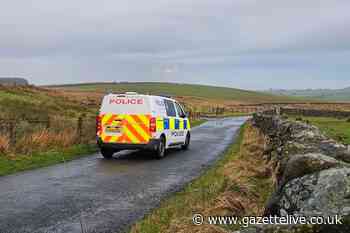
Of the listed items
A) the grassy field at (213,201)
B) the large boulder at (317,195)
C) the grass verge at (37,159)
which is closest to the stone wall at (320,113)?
the grass verge at (37,159)

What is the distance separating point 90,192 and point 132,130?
230 inches

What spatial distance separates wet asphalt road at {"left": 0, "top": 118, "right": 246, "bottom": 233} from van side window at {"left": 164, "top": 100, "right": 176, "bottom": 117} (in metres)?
2.40

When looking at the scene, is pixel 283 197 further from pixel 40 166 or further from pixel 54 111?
pixel 54 111

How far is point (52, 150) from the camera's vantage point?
15820 mm

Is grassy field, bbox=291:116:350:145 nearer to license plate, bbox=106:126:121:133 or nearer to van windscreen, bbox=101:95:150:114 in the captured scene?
van windscreen, bbox=101:95:150:114

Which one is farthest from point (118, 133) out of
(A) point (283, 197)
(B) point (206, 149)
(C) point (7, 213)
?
(A) point (283, 197)

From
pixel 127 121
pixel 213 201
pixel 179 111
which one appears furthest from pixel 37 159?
pixel 213 201

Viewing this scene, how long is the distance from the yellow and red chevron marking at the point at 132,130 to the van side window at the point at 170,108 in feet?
6.55

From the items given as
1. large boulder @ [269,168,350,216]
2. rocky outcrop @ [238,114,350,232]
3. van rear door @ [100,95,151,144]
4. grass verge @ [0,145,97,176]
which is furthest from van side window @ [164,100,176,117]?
large boulder @ [269,168,350,216]

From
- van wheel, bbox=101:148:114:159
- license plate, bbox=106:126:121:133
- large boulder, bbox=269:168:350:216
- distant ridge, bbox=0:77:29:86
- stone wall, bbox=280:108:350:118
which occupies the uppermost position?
distant ridge, bbox=0:77:29:86

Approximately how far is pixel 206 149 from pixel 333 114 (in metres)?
34.5

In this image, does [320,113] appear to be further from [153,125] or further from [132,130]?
[132,130]

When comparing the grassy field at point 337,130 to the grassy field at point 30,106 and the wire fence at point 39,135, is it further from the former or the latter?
the grassy field at point 30,106

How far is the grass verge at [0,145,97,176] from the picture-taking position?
1255 cm
